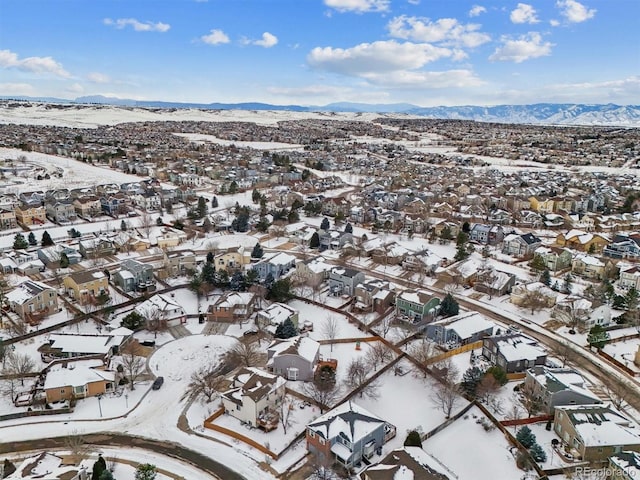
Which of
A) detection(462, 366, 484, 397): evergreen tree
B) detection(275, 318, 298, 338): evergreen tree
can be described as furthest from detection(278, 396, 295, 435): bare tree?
detection(462, 366, 484, 397): evergreen tree

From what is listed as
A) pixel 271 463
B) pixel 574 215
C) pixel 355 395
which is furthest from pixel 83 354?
pixel 574 215

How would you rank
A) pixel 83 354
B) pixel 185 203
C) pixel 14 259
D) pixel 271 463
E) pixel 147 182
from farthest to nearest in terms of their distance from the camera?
pixel 147 182, pixel 185 203, pixel 14 259, pixel 83 354, pixel 271 463

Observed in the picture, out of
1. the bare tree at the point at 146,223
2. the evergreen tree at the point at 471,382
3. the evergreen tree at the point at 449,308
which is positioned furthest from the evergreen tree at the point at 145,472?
the bare tree at the point at 146,223

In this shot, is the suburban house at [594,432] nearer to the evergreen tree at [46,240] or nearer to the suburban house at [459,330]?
the suburban house at [459,330]

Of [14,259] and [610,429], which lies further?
[14,259]

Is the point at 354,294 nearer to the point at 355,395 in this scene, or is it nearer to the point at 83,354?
the point at 355,395

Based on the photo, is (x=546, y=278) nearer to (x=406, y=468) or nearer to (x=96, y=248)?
(x=406, y=468)

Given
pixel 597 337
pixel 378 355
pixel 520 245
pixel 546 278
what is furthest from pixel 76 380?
pixel 520 245
